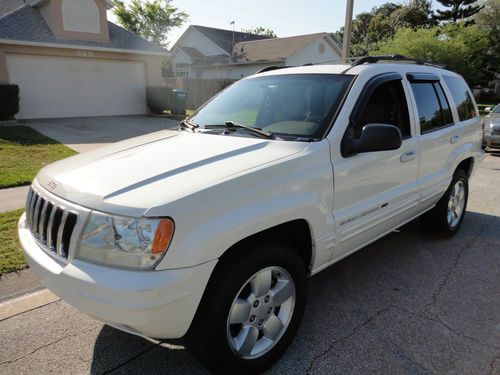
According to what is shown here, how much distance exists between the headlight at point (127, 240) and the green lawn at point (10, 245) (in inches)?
89.9

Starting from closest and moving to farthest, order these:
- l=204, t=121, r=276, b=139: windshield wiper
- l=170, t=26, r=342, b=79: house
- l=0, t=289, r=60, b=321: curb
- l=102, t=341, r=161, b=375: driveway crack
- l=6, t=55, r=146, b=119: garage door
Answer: l=102, t=341, r=161, b=375: driveway crack → l=204, t=121, r=276, b=139: windshield wiper → l=0, t=289, r=60, b=321: curb → l=6, t=55, r=146, b=119: garage door → l=170, t=26, r=342, b=79: house

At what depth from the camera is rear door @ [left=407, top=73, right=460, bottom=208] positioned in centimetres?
385

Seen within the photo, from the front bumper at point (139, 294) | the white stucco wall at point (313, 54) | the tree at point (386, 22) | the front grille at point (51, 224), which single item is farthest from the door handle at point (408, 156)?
the tree at point (386, 22)

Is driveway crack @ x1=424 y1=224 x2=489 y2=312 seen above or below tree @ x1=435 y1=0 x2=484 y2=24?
below

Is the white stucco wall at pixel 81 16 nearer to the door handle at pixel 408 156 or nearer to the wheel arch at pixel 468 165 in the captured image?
the wheel arch at pixel 468 165

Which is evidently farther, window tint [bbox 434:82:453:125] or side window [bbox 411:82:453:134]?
window tint [bbox 434:82:453:125]

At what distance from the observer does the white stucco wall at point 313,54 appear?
28.9 m

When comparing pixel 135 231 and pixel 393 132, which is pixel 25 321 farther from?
pixel 393 132

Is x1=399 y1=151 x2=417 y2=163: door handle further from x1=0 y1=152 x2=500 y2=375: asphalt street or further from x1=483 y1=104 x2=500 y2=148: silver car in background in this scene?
x1=483 y1=104 x2=500 y2=148: silver car in background

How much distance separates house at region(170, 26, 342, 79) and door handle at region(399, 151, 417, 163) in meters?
25.2

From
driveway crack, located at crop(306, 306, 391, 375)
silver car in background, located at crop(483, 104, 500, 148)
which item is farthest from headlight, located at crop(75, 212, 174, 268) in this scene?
silver car in background, located at crop(483, 104, 500, 148)

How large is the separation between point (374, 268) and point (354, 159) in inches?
61.5

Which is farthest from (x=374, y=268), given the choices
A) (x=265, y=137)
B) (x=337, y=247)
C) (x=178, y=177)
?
(x=178, y=177)

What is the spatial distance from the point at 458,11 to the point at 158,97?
118 feet
